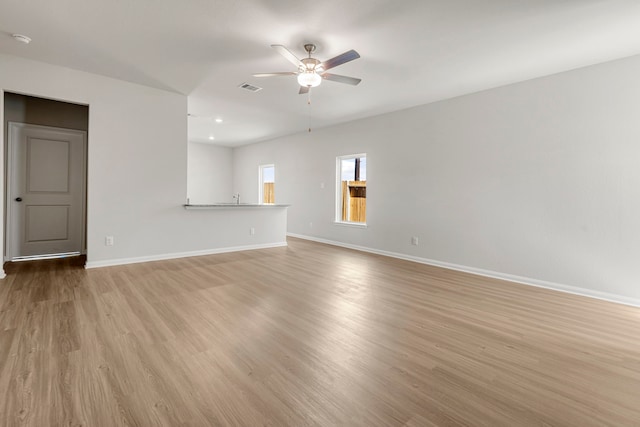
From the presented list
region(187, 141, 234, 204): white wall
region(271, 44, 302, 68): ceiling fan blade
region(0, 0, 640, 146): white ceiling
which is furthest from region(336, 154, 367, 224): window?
region(187, 141, 234, 204): white wall

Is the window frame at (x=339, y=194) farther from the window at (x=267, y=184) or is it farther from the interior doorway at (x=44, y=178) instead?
the interior doorway at (x=44, y=178)

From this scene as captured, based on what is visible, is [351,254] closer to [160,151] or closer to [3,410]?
[160,151]

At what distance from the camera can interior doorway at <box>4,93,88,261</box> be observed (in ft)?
14.2

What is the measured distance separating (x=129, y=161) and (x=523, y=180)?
18.1 ft

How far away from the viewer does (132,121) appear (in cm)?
425

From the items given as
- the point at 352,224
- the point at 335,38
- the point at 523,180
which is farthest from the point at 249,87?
the point at 523,180

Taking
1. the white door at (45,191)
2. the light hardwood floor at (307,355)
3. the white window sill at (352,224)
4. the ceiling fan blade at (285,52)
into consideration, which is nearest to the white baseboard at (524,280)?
the light hardwood floor at (307,355)

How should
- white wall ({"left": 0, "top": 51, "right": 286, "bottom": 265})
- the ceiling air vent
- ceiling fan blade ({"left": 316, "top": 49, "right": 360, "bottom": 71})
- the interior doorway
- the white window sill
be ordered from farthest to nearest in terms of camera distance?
the white window sill → the interior doorway → the ceiling air vent → white wall ({"left": 0, "top": 51, "right": 286, "bottom": 265}) → ceiling fan blade ({"left": 316, "top": 49, "right": 360, "bottom": 71})

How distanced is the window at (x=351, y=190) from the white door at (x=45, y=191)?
471 centimetres

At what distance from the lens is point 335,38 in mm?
2854

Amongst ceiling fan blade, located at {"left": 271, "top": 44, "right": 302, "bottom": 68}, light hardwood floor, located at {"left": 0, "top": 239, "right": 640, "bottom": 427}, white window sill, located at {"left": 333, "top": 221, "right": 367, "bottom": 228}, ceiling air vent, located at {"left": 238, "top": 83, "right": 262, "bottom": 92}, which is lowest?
light hardwood floor, located at {"left": 0, "top": 239, "right": 640, "bottom": 427}

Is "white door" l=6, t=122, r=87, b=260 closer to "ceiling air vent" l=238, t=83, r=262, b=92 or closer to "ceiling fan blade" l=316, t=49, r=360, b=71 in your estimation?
"ceiling air vent" l=238, t=83, r=262, b=92

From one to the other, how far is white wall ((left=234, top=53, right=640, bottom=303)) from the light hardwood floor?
1.86ft

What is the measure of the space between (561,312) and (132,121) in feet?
19.0
